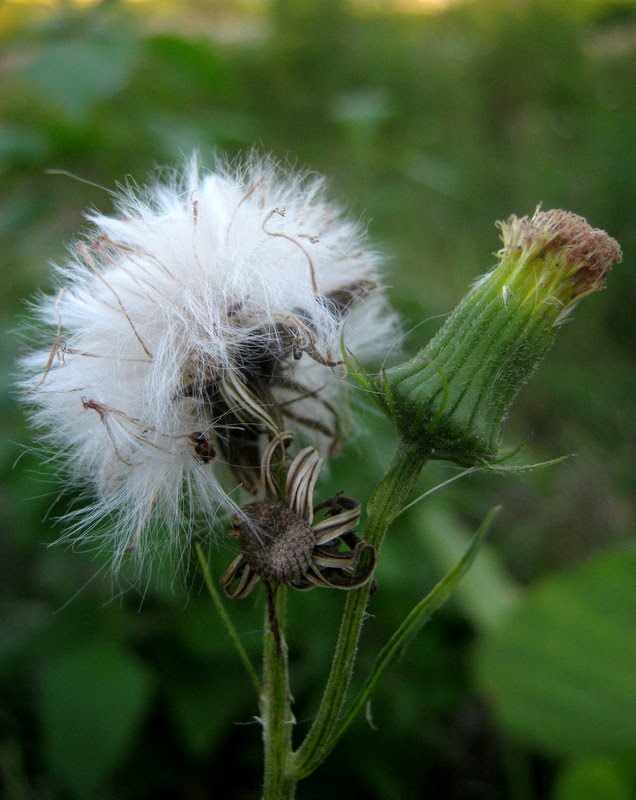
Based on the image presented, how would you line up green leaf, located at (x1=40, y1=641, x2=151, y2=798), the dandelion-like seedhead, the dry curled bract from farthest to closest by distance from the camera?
green leaf, located at (x1=40, y1=641, x2=151, y2=798) < the dandelion-like seedhead < the dry curled bract

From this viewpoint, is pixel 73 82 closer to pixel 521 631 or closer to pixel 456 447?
pixel 456 447

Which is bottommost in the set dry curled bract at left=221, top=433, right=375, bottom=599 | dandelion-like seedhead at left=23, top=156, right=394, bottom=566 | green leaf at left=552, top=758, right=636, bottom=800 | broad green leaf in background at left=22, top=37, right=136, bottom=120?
green leaf at left=552, top=758, right=636, bottom=800

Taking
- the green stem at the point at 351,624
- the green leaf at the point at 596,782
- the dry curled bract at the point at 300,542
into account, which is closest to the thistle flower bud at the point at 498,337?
the green stem at the point at 351,624

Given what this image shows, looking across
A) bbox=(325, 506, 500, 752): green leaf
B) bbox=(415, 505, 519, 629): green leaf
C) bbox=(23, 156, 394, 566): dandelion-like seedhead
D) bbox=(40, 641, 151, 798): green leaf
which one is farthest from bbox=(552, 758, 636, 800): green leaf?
bbox=(23, 156, 394, 566): dandelion-like seedhead

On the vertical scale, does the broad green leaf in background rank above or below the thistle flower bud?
above

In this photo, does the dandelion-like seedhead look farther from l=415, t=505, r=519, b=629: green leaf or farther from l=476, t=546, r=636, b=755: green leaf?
l=415, t=505, r=519, b=629: green leaf

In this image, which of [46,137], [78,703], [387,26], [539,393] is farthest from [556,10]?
[78,703]

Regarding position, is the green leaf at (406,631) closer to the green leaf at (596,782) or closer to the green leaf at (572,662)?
the green leaf at (572,662)

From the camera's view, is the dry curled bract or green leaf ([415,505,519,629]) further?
green leaf ([415,505,519,629])
